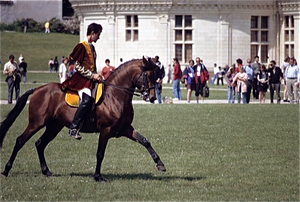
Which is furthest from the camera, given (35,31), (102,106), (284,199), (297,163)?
(35,31)

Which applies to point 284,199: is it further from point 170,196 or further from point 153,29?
point 153,29

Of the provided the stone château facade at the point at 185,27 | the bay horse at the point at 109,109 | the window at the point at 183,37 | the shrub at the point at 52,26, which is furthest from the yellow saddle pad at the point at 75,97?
the shrub at the point at 52,26

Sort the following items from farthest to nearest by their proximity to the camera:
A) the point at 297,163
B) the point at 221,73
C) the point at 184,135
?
the point at 221,73, the point at 184,135, the point at 297,163

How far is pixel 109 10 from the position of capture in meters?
51.5

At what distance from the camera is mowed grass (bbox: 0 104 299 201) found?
11.3 meters

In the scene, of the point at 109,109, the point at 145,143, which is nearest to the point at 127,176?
the point at 145,143

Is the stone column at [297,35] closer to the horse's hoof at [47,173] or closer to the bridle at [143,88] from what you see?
the bridle at [143,88]

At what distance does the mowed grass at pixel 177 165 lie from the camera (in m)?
11.3

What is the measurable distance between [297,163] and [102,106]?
4338 millimetres

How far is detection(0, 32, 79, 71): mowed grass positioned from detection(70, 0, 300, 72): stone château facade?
19.3 m

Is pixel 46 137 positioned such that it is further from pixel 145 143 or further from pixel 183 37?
pixel 183 37

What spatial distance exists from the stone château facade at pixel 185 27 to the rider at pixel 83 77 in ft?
125

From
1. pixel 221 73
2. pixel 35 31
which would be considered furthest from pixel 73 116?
pixel 35 31

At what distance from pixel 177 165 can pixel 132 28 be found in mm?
37998
